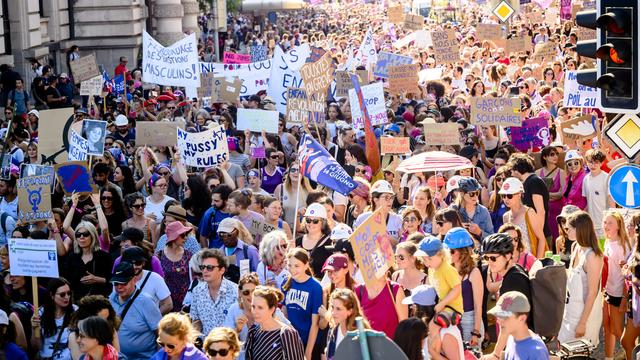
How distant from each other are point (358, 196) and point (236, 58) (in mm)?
11720

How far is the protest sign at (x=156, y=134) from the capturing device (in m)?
15.1

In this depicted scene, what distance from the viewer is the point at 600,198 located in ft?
40.4

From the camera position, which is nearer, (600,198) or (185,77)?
(600,198)

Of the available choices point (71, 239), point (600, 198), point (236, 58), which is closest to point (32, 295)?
point (71, 239)

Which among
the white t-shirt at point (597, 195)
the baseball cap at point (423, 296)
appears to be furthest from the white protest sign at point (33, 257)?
the white t-shirt at point (597, 195)

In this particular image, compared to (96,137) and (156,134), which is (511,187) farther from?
(156,134)

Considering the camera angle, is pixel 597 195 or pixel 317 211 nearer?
pixel 317 211

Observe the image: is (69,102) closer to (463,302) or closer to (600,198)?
(600,198)

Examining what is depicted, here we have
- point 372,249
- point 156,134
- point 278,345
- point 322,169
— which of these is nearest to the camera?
point 278,345

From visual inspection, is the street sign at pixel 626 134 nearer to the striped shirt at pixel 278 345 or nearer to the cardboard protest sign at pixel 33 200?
the striped shirt at pixel 278 345

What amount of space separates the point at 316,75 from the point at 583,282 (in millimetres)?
8844

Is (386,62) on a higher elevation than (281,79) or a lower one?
lower

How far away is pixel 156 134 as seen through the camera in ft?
49.7

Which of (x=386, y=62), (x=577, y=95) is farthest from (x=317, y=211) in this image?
(x=386, y=62)
